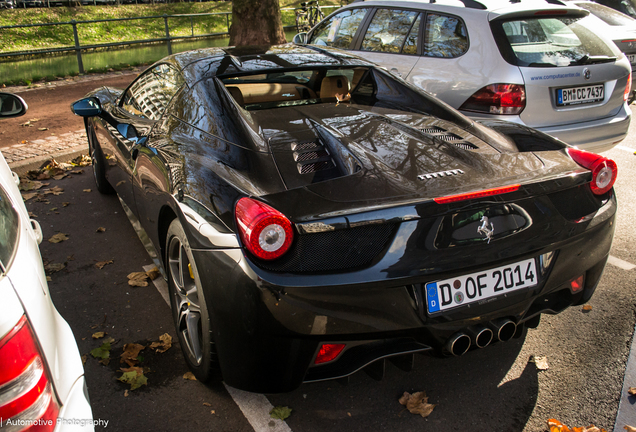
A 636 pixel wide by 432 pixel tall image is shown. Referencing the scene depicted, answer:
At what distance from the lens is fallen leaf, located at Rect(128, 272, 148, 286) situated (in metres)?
3.70

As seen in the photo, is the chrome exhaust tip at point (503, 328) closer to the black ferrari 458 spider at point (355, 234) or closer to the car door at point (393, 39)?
the black ferrari 458 spider at point (355, 234)

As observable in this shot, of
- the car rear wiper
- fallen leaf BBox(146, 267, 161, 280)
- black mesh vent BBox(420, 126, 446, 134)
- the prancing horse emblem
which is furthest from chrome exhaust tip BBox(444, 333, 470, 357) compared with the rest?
the car rear wiper

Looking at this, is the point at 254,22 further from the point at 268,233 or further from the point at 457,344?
the point at 457,344

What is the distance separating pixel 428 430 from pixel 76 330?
6.86 ft

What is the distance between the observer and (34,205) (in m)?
5.10

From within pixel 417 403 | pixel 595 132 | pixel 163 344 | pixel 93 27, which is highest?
pixel 595 132

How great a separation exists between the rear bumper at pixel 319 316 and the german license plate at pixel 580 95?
2.69m

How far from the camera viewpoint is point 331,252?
2057mm

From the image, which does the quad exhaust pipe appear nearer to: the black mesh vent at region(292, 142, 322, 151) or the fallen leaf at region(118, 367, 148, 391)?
the black mesh vent at region(292, 142, 322, 151)

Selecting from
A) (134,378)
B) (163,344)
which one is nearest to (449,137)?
(163,344)

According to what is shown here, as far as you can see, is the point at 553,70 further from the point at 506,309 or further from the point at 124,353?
the point at 124,353

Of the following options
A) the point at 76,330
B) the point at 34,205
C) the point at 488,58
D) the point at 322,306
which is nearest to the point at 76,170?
the point at 34,205

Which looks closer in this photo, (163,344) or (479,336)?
(479,336)

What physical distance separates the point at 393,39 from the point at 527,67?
1.61 metres
